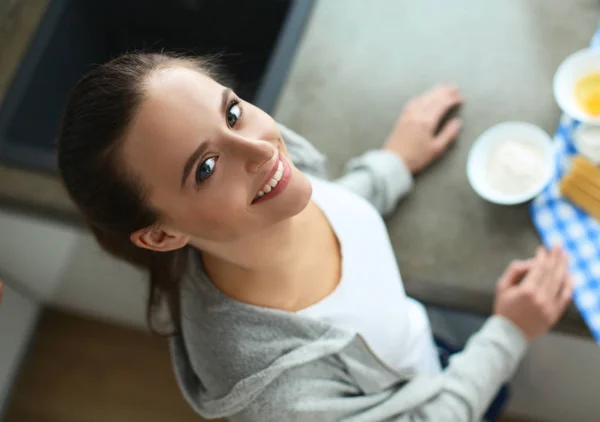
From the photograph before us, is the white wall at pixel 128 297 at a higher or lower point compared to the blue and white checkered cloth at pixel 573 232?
lower

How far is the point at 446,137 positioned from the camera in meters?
1.00

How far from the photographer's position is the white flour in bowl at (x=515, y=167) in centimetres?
92

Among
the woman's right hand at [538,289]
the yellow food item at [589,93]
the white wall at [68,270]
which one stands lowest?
the white wall at [68,270]

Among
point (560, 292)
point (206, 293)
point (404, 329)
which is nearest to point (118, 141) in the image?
point (206, 293)

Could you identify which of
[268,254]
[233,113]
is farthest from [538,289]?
[233,113]

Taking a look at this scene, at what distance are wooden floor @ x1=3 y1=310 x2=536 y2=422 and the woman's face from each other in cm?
114

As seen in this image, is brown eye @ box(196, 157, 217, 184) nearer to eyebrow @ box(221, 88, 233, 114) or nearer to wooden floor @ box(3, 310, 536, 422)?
eyebrow @ box(221, 88, 233, 114)

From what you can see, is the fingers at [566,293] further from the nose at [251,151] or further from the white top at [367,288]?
the nose at [251,151]

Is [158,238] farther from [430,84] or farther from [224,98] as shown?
[430,84]

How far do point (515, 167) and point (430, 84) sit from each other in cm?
22

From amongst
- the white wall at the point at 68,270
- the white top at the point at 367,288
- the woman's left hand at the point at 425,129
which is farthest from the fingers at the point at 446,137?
the white wall at the point at 68,270

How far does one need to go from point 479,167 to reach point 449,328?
0.34 metres

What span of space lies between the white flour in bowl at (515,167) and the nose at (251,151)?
0.41 meters

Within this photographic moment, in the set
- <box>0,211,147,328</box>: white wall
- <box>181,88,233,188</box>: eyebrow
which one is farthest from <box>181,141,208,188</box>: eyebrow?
<box>0,211,147,328</box>: white wall
